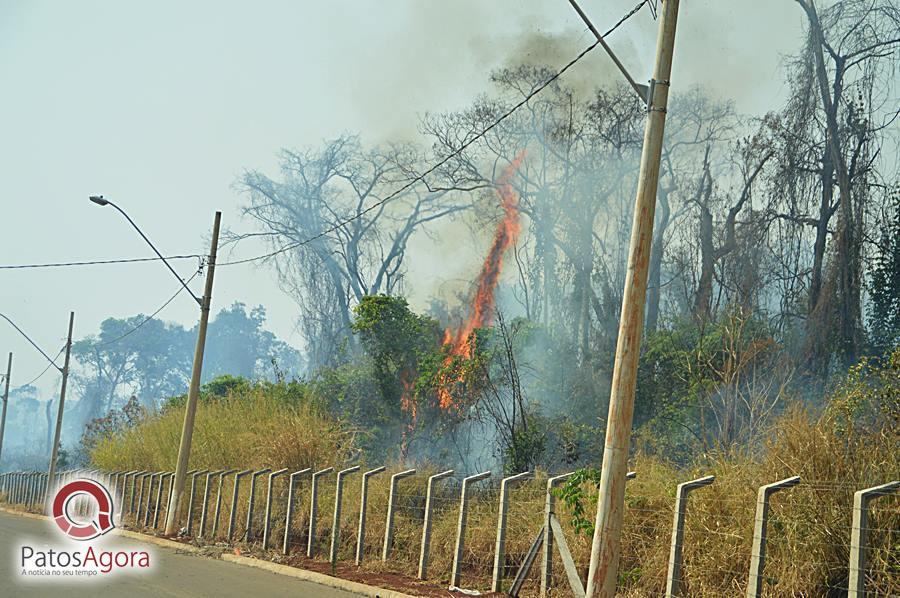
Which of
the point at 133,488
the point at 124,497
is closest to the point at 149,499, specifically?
the point at 133,488

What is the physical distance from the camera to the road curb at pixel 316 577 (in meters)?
14.0

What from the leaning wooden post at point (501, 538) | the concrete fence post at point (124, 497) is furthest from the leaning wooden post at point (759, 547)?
the concrete fence post at point (124, 497)

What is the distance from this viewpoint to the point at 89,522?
26719mm

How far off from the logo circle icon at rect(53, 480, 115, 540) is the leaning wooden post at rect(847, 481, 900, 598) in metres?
18.2

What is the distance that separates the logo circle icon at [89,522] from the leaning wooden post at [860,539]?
1820 centimetres

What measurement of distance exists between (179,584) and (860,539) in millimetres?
9676

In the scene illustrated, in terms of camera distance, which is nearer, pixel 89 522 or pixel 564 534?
pixel 564 534

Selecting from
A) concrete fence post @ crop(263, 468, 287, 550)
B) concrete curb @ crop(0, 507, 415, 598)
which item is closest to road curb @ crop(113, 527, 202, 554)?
concrete curb @ crop(0, 507, 415, 598)

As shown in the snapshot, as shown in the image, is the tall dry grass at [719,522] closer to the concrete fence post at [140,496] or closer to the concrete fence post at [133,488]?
the concrete fence post at [140,496]

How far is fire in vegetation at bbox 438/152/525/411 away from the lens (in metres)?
44.5

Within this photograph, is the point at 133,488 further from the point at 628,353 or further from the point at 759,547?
the point at 759,547

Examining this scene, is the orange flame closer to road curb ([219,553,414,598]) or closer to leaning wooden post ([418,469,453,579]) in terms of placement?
road curb ([219,553,414,598])

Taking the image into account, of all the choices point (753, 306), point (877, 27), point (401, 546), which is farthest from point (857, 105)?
point (401, 546)

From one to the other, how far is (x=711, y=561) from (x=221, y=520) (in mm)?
15756
